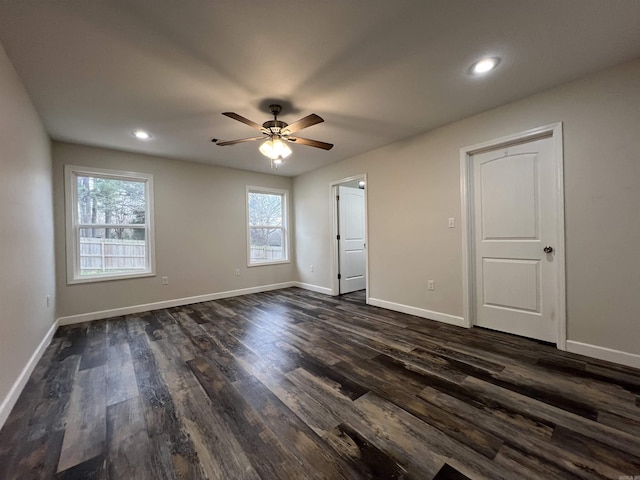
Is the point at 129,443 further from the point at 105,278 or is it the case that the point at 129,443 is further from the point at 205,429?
the point at 105,278

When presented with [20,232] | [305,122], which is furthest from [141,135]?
[305,122]

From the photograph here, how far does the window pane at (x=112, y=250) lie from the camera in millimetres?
3623

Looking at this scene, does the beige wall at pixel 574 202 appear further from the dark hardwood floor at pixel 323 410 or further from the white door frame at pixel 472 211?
the dark hardwood floor at pixel 323 410

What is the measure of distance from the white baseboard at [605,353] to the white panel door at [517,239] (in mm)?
184

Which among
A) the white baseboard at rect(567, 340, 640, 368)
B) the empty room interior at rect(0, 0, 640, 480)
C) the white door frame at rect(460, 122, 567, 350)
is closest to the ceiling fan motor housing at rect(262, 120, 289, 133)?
the empty room interior at rect(0, 0, 640, 480)

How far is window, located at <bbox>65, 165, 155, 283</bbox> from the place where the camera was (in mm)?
3502

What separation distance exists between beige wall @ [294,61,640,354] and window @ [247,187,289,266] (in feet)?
8.18

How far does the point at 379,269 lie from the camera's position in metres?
3.96

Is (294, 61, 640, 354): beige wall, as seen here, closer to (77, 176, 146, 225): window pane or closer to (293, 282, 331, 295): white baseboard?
(293, 282, 331, 295): white baseboard

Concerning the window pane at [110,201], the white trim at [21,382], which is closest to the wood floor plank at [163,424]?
the white trim at [21,382]

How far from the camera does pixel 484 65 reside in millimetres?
2020

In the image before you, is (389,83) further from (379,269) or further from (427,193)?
(379,269)

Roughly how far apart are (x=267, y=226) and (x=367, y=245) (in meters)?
2.28

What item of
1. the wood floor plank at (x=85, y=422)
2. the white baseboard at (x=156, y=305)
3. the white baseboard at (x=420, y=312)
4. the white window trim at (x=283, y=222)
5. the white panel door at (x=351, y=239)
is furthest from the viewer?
the white window trim at (x=283, y=222)
